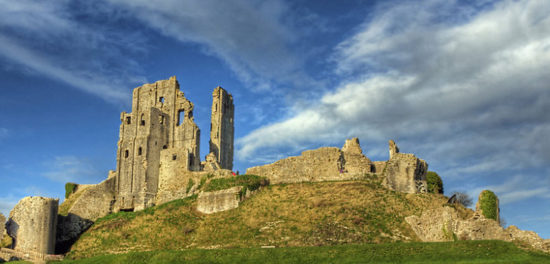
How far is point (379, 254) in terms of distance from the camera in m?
34.6

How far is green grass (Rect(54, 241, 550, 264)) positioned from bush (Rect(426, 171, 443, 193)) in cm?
1773

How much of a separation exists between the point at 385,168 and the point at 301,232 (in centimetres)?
1265

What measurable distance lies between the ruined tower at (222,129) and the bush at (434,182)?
2876 centimetres

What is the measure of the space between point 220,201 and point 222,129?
2011 cm

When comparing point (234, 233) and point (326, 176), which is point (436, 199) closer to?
point (326, 176)

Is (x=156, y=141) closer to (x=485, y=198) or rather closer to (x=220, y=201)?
(x=220, y=201)

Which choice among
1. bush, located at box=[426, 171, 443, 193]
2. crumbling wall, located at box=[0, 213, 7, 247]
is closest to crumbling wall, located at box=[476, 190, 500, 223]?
bush, located at box=[426, 171, 443, 193]

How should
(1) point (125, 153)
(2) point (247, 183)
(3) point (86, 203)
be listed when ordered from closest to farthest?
(2) point (247, 183), (3) point (86, 203), (1) point (125, 153)

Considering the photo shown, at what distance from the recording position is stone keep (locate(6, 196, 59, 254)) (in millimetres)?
51094

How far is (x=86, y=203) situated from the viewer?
59906 mm

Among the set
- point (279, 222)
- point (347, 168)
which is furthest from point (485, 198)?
point (279, 222)

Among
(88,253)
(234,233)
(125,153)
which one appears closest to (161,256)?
(234,233)

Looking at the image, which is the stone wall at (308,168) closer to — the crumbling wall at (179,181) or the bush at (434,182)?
the crumbling wall at (179,181)

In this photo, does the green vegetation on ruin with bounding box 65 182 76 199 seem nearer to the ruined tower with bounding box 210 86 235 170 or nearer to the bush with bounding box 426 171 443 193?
the ruined tower with bounding box 210 86 235 170
